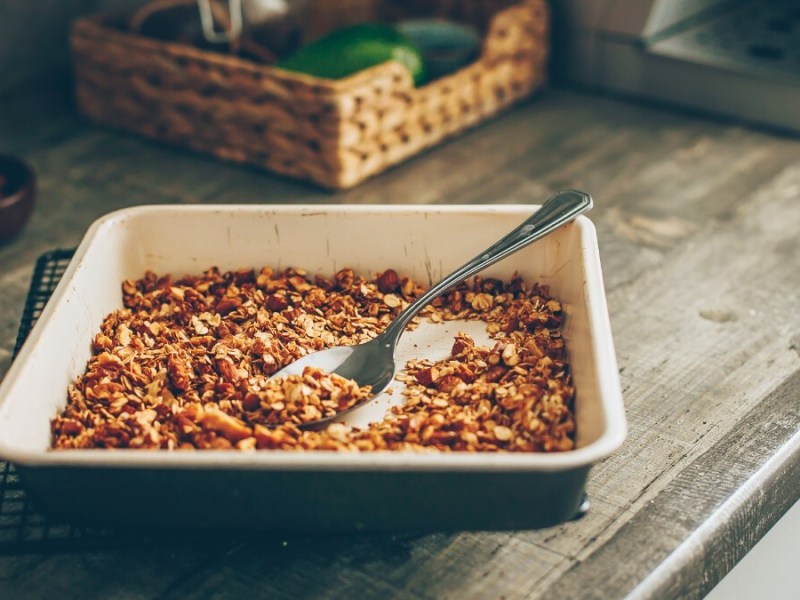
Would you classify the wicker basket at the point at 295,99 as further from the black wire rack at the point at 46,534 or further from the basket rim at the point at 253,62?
the black wire rack at the point at 46,534

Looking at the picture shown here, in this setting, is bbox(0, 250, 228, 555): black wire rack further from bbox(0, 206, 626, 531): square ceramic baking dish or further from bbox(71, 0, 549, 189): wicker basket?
bbox(71, 0, 549, 189): wicker basket

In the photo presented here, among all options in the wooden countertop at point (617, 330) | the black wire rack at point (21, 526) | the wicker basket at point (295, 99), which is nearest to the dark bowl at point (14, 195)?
the wooden countertop at point (617, 330)

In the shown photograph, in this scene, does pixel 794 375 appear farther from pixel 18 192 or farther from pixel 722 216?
pixel 18 192

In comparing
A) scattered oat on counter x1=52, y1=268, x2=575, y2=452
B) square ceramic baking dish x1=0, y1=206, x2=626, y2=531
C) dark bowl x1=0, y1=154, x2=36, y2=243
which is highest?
square ceramic baking dish x1=0, y1=206, x2=626, y2=531

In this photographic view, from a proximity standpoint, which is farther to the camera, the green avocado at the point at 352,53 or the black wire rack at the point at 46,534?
the green avocado at the point at 352,53

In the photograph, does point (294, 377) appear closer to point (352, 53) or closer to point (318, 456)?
point (318, 456)

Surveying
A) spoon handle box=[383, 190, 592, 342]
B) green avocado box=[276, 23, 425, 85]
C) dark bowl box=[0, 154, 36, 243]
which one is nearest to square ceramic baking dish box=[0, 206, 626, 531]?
spoon handle box=[383, 190, 592, 342]
